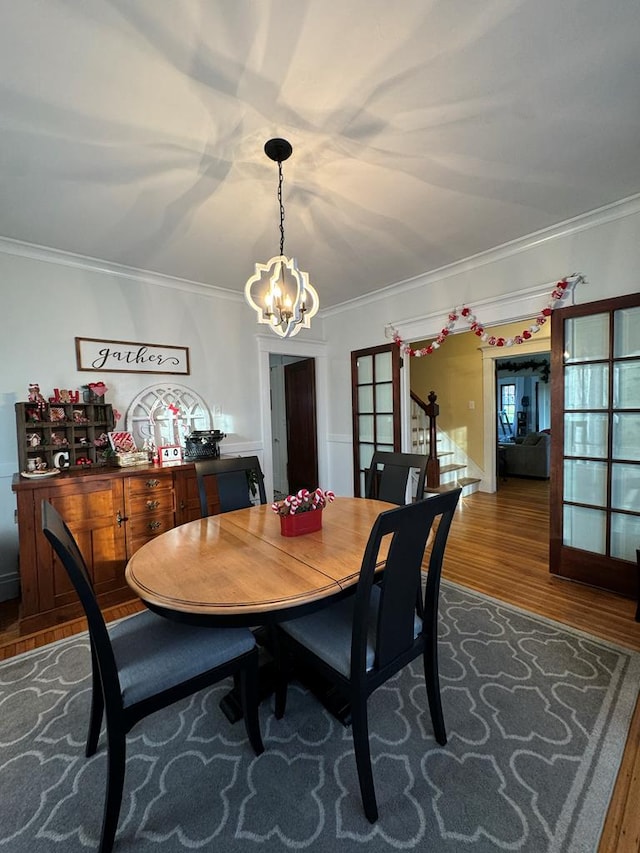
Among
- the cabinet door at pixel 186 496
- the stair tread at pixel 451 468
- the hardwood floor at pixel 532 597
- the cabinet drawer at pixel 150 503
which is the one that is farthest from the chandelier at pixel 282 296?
the stair tread at pixel 451 468

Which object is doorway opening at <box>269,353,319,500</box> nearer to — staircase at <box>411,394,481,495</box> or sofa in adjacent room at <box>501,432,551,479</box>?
staircase at <box>411,394,481,495</box>

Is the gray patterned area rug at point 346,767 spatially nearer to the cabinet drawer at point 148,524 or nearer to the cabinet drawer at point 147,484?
the cabinet drawer at point 148,524

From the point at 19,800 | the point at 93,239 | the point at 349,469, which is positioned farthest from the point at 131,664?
the point at 349,469

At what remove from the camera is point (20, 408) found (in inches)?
100

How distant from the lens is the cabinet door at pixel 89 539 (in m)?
2.33

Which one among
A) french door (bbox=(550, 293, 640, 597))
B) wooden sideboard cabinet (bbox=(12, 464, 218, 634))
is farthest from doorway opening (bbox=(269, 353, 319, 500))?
french door (bbox=(550, 293, 640, 597))

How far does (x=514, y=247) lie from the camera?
294cm

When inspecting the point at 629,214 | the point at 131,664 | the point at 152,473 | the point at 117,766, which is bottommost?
the point at 117,766

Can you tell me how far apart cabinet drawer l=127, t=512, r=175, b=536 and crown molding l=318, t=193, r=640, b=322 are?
3.06 meters

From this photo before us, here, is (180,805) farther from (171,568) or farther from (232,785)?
(171,568)

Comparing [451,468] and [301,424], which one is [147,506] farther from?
[451,468]

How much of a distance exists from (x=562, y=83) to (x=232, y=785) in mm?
3020

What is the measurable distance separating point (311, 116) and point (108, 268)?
2270 millimetres

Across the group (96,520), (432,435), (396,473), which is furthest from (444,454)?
(96,520)
